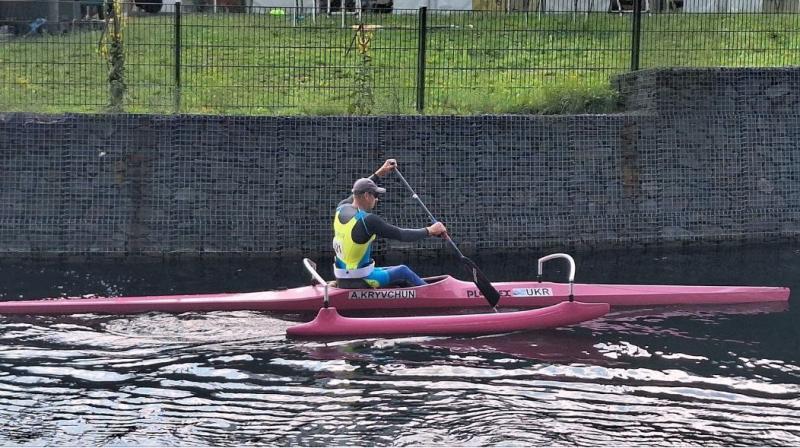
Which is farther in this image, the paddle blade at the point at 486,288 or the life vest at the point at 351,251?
the life vest at the point at 351,251

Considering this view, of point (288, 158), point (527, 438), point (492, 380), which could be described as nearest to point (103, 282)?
point (288, 158)

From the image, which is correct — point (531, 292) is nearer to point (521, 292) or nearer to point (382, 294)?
point (521, 292)

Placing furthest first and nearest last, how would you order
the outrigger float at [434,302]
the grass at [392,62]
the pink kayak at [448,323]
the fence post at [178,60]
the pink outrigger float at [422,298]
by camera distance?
1. the grass at [392,62]
2. the fence post at [178,60]
3. the pink outrigger float at [422,298]
4. the outrigger float at [434,302]
5. the pink kayak at [448,323]

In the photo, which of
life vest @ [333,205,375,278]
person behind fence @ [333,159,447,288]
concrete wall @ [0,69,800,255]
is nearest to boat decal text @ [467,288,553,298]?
person behind fence @ [333,159,447,288]

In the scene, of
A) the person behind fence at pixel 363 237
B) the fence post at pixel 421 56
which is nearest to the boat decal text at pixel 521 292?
the person behind fence at pixel 363 237

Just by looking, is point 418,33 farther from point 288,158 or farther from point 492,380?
point 492,380

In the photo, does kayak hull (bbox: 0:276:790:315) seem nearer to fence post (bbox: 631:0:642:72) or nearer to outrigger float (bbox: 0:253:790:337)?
outrigger float (bbox: 0:253:790:337)

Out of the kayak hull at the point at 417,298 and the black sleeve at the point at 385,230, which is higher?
the black sleeve at the point at 385,230

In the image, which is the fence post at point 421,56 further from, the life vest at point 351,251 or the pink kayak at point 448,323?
the pink kayak at point 448,323

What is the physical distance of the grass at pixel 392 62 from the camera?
15758 mm

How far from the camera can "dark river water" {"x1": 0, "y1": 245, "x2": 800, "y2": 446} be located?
743 centimetres

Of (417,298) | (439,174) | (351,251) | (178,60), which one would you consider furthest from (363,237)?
(178,60)

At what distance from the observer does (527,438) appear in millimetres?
7289

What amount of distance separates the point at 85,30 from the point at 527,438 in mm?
10862
